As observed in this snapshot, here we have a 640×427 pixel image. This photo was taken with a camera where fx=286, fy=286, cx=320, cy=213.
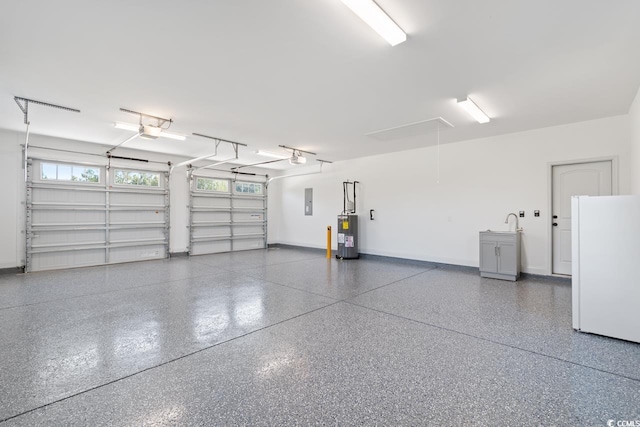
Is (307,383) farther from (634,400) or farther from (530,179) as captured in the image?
(530,179)

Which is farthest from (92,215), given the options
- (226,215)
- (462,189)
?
(462,189)

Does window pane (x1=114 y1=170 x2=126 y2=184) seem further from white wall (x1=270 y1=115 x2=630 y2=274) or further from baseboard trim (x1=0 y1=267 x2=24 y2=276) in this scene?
white wall (x1=270 y1=115 x2=630 y2=274)

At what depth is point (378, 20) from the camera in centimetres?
228

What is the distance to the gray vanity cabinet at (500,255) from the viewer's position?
16.8 ft

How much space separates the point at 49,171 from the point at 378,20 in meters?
7.47

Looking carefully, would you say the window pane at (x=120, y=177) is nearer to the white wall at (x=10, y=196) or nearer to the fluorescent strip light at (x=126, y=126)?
the white wall at (x=10, y=196)

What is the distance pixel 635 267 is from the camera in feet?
9.04

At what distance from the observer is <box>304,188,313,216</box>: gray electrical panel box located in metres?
9.50

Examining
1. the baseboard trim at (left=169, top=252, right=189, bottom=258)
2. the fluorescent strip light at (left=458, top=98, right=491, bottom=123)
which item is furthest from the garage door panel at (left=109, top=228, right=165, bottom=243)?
the fluorescent strip light at (left=458, top=98, right=491, bottom=123)

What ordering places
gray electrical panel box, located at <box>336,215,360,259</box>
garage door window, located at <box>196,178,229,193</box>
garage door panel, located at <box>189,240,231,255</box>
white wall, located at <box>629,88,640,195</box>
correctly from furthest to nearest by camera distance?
garage door window, located at <box>196,178,229,193</box>
garage door panel, located at <box>189,240,231,255</box>
gray electrical panel box, located at <box>336,215,360,259</box>
white wall, located at <box>629,88,640,195</box>

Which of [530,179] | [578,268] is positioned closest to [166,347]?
Answer: [578,268]

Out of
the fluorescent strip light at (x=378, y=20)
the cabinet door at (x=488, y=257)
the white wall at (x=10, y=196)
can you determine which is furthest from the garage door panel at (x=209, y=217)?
the fluorescent strip light at (x=378, y=20)

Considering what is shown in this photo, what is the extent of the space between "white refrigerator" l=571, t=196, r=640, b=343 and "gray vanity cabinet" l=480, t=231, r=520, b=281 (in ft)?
6.97

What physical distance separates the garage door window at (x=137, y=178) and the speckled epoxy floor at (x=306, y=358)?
3.26m
